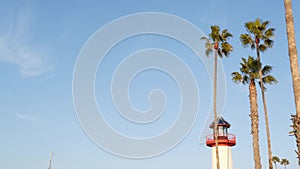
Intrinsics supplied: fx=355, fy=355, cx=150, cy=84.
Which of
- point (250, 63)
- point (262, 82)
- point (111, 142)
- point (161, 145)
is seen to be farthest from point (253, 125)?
point (111, 142)

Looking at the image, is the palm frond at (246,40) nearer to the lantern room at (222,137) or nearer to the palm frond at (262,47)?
the palm frond at (262,47)

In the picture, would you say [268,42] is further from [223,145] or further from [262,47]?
[223,145]

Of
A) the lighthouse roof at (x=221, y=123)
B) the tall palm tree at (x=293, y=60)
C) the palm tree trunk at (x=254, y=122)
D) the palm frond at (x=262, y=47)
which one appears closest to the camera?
the tall palm tree at (x=293, y=60)

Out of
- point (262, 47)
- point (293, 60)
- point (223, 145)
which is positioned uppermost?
point (262, 47)

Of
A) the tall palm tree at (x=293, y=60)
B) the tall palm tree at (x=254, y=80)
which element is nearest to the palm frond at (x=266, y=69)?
the tall palm tree at (x=254, y=80)

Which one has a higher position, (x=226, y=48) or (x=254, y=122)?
(x=226, y=48)

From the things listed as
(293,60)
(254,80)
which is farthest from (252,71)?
(293,60)

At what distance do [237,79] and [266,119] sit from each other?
6.94 metres

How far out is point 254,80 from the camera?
123 feet

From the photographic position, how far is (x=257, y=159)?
33.7m

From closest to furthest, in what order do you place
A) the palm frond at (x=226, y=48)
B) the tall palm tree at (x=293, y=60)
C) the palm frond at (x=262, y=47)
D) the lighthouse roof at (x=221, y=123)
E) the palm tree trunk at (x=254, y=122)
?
1. the tall palm tree at (x=293, y=60)
2. the palm tree trunk at (x=254, y=122)
3. the palm frond at (x=262, y=47)
4. the palm frond at (x=226, y=48)
5. the lighthouse roof at (x=221, y=123)

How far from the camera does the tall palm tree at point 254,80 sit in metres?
34.1

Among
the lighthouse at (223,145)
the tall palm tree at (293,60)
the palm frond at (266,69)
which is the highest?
the palm frond at (266,69)

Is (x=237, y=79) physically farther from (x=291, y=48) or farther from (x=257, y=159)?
(x=291, y=48)
